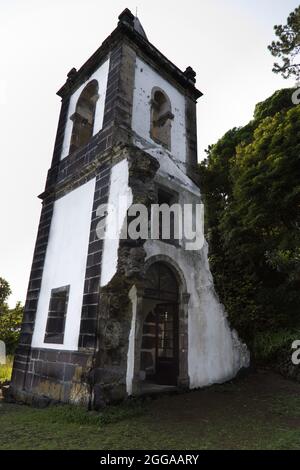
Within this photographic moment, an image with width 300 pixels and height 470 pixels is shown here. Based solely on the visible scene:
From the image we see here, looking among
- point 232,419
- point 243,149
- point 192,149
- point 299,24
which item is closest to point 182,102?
point 192,149

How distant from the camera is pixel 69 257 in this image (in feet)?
25.0

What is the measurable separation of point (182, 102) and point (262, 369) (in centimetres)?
890

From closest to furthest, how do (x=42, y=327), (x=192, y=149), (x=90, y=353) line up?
(x=90, y=353)
(x=42, y=327)
(x=192, y=149)

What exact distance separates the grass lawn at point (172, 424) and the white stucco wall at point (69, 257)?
5.25 feet

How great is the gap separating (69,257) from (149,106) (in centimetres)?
502

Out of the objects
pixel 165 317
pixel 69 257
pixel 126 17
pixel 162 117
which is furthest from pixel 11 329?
pixel 126 17

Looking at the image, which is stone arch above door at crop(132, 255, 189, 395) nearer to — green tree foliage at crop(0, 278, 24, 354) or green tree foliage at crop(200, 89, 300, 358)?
green tree foliage at crop(200, 89, 300, 358)

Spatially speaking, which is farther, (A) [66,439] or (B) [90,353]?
(B) [90,353]

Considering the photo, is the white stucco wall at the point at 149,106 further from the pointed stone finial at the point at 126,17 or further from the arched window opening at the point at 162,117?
the pointed stone finial at the point at 126,17

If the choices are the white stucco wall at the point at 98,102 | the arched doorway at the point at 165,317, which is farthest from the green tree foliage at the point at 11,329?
the white stucco wall at the point at 98,102

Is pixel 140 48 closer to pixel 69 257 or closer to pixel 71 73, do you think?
pixel 71 73

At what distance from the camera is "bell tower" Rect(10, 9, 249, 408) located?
6.08 metres

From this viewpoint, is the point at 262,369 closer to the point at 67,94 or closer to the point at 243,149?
the point at 243,149

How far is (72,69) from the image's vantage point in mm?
10969
